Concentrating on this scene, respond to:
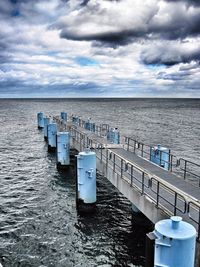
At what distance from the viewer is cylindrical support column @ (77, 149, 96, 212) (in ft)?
56.3

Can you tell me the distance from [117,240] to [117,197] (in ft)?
19.7

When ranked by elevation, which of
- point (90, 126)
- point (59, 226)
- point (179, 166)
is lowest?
point (59, 226)

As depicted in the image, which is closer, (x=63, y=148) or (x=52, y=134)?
(x=63, y=148)

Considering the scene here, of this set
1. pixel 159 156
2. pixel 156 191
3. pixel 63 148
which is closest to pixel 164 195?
pixel 156 191

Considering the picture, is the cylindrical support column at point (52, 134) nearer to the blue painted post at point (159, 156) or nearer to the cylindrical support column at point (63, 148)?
the cylindrical support column at point (63, 148)

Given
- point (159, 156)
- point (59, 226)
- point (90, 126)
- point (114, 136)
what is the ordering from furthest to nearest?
point (90, 126) < point (114, 136) < point (159, 156) < point (59, 226)

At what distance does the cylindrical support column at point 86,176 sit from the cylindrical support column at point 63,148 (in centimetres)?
901

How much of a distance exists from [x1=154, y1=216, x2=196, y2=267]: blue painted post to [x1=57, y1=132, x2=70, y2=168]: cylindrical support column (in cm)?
1888

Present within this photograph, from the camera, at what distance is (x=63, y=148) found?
87.0ft

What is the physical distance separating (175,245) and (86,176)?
999 centimetres

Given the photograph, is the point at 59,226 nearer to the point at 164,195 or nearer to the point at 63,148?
the point at 164,195

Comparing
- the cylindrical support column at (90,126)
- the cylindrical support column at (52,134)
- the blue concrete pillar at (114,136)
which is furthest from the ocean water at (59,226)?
the cylindrical support column at (90,126)

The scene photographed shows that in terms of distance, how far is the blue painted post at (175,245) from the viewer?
7.62 meters

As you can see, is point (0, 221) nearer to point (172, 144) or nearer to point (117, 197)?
point (117, 197)
